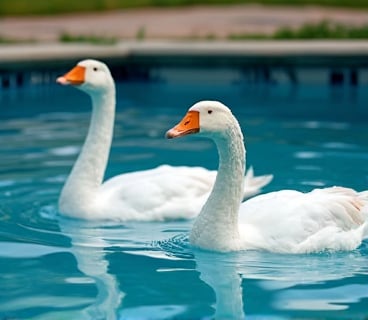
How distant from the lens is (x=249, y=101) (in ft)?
45.4

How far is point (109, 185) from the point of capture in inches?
318

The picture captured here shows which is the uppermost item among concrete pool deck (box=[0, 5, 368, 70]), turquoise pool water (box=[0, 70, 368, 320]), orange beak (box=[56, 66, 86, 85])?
orange beak (box=[56, 66, 86, 85])

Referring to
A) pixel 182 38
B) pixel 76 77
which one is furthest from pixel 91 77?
pixel 182 38

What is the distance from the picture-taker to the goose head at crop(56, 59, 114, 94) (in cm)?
805

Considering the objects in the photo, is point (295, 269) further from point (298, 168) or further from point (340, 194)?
point (298, 168)

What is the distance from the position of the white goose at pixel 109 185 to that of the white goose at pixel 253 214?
95cm

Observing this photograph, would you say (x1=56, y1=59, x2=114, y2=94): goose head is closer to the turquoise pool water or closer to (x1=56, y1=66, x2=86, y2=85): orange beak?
(x1=56, y1=66, x2=86, y2=85): orange beak

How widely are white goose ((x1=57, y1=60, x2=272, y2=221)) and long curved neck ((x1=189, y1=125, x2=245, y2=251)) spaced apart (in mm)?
1232

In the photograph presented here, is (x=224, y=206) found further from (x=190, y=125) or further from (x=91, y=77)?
(x=91, y=77)

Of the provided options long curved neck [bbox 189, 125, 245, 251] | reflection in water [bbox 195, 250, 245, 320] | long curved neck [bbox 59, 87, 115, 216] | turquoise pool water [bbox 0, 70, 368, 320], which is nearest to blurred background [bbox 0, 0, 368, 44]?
turquoise pool water [bbox 0, 70, 368, 320]

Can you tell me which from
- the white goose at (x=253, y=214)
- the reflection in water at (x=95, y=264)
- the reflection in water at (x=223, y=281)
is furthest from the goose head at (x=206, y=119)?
the reflection in water at (x=95, y=264)

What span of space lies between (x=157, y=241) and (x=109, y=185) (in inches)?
42.0

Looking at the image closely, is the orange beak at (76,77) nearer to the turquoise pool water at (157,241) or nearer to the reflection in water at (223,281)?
the turquoise pool water at (157,241)

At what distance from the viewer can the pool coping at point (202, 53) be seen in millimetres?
14102
